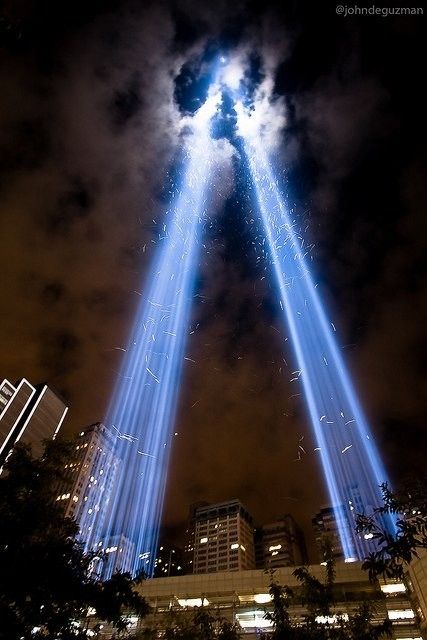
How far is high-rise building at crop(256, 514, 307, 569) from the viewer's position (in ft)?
535

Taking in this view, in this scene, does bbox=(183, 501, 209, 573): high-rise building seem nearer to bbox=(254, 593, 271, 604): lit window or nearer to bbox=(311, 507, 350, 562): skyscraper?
bbox=(311, 507, 350, 562): skyscraper

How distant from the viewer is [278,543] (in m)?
168

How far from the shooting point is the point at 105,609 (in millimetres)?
8891

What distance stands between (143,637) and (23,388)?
380 ft

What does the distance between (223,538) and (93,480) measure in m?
59.9

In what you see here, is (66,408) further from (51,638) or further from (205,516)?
(51,638)

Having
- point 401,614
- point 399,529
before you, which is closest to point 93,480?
point 401,614

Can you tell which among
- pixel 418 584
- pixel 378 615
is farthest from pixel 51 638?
pixel 378 615

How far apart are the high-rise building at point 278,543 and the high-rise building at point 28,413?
349ft

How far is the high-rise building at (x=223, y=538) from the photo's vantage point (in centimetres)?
14812

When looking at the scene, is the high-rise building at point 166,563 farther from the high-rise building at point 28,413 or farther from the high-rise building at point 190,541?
the high-rise building at point 28,413

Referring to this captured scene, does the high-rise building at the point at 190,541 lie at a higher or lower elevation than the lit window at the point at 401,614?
higher

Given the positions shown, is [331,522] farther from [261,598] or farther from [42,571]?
[42,571]

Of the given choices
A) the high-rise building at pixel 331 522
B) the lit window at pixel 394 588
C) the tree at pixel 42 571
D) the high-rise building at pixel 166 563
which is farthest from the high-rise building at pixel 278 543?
the tree at pixel 42 571
